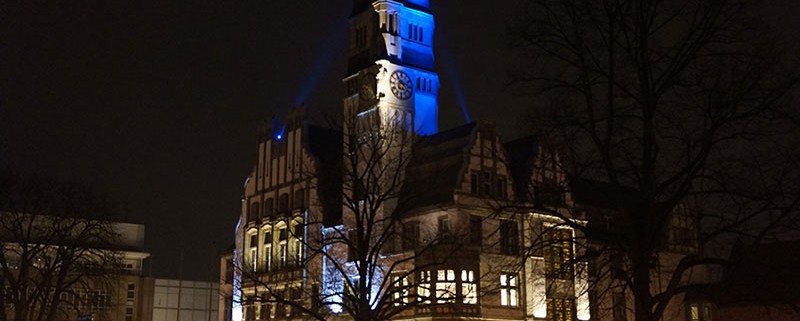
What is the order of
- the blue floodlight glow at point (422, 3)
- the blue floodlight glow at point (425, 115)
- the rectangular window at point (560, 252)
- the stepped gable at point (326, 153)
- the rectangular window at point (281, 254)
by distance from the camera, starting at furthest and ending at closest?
the rectangular window at point (281, 254) < the blue floodlight glow at point (422, 3) < the stepped gable at point (326, 153) < the blue floodlight glow at point (425, 115) < the rectangular window at point (560, 252)

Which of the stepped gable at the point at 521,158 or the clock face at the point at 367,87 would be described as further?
the clock face at the point at 367,87

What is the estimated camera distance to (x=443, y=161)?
194ft

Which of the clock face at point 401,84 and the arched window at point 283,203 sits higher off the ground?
the clock face at point 401,84

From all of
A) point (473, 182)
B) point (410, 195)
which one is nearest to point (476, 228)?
point (473, 182)

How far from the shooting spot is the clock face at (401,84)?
63375 mm

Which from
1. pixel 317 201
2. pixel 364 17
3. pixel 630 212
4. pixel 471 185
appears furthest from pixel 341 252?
pixel 630 212

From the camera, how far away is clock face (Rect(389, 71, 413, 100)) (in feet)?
208

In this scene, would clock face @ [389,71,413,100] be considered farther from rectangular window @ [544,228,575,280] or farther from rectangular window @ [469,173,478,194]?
rectangular window @ [544,228,575,280]

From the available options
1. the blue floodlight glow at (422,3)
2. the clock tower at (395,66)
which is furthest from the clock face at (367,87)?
the blue floodlight glow at (422,3)

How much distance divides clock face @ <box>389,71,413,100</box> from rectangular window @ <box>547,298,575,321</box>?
17.1 m

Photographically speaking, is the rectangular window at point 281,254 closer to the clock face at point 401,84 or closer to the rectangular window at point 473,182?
the clock face at point 401,84

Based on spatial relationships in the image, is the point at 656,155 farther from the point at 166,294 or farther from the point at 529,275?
the point at 166,294

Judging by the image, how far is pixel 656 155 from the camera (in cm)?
2122

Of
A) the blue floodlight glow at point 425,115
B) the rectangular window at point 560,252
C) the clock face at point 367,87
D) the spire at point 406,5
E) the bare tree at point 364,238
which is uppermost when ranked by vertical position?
the spire at point 406,5
